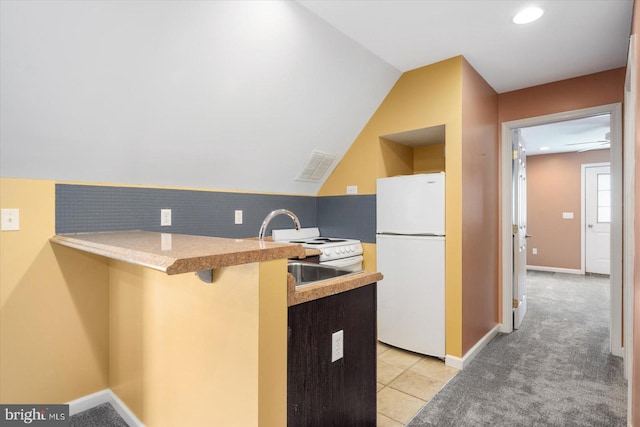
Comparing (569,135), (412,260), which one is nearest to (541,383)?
(412,260)

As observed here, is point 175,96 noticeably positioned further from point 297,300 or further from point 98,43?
point 297,300

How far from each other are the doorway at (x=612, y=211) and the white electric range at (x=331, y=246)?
1507 millimetres

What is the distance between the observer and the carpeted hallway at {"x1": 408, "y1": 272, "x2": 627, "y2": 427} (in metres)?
1.97

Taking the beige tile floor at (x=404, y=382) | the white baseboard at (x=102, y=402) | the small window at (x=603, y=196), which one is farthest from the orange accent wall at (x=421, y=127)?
the small window at (x=603, y=196)

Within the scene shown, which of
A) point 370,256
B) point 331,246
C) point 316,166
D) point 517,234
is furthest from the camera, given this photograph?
point 517,234

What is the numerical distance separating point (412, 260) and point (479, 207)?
0.77 meters

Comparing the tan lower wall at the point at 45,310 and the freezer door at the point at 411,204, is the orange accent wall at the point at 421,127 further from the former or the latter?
the tan lower wall at the point at 45,310

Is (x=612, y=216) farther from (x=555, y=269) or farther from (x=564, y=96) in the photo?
(x=555, y=269)

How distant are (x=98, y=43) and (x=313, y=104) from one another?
4.94 ft

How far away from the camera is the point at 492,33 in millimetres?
2348

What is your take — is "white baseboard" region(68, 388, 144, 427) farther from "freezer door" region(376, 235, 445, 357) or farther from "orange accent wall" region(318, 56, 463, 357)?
"orange accent wall" region(318, 56, 463, 357)

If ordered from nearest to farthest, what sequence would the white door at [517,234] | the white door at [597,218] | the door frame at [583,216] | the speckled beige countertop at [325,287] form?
the speckled beige countertop at [325,287], the white door at [517,234], the white door at [597,218], the door frame at [583,216]

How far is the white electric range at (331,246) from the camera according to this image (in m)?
2.89

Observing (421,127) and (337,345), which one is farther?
(421,127)
